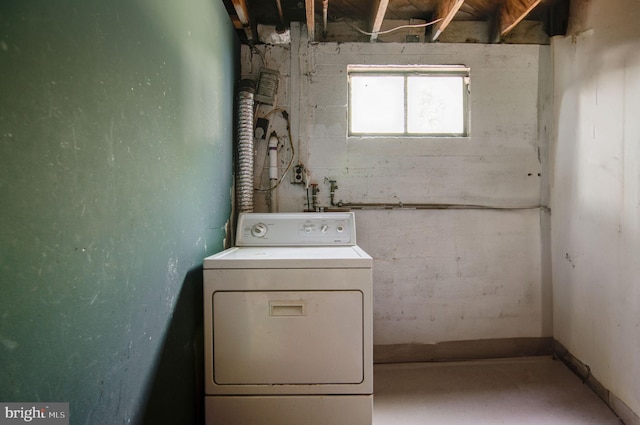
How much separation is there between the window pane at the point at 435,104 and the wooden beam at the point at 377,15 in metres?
0.40

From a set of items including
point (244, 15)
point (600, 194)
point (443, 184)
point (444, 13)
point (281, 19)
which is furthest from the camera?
point (443, 184)

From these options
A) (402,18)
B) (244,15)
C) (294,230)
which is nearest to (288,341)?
(294,230)

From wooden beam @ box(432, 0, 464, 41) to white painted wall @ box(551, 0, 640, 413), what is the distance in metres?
0.81

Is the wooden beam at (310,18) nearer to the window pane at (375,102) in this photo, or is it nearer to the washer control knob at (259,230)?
the window pane at (375,102)

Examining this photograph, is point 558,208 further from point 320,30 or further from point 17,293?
point 17,293

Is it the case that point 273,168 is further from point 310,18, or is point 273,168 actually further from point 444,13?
point 444,13

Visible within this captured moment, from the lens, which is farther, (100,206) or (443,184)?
(443,184)

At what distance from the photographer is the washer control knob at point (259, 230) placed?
5.88 ft

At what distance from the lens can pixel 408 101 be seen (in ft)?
7.33

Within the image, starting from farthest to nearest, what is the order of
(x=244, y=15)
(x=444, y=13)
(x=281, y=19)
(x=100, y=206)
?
(x=281, y=19), (x=444, y=13), (x=244, y=15), (x=100, y=206)

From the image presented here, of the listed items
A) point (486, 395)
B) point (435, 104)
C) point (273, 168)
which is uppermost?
point (435, 104)

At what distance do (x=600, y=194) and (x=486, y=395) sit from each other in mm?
1300

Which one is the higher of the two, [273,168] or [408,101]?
[408,101]

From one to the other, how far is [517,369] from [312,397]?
1.56 metres
